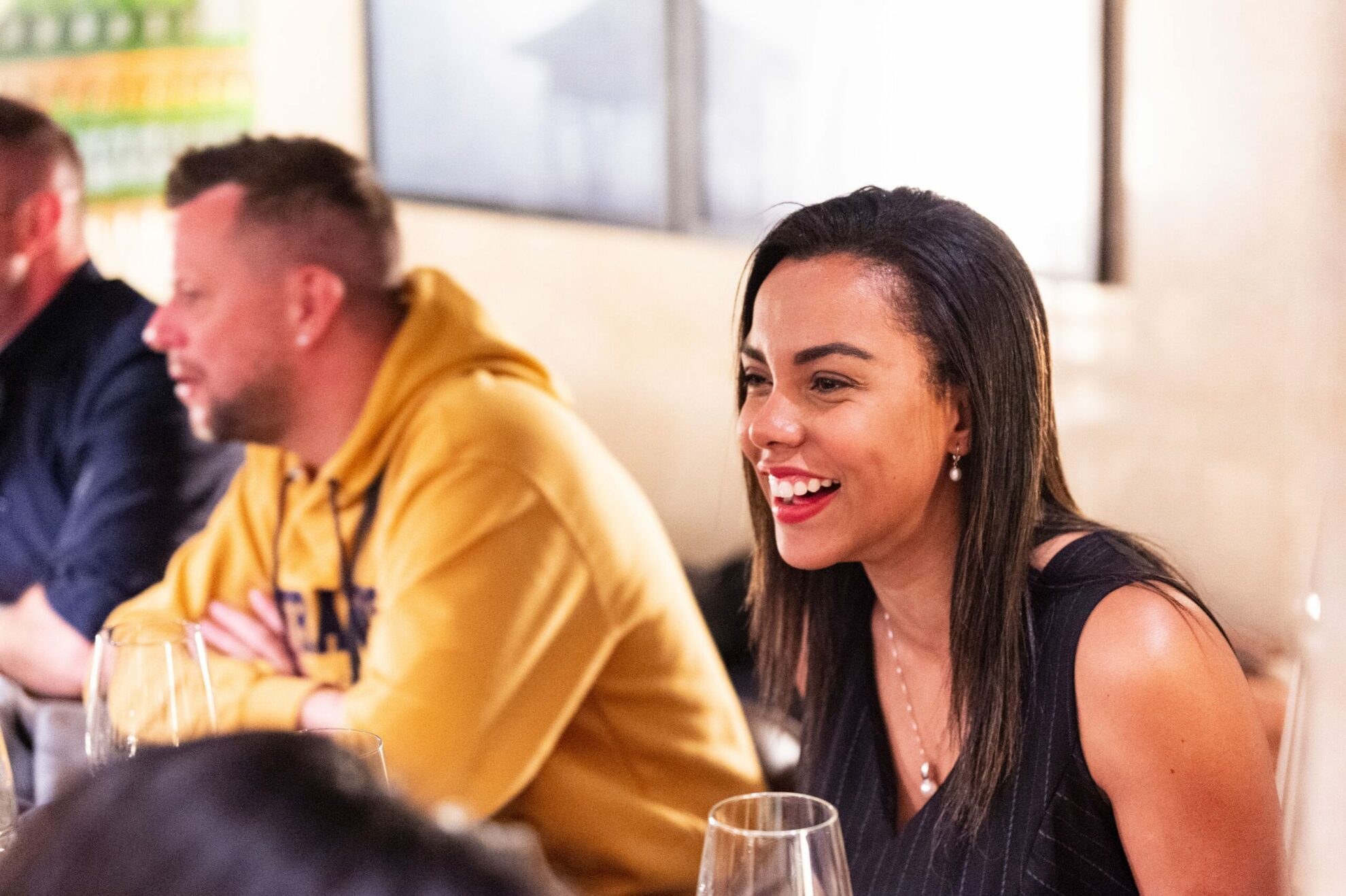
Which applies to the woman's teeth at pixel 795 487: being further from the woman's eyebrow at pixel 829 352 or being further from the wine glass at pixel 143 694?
the wine glass at pixel 143 694

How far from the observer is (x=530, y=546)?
6.19ft

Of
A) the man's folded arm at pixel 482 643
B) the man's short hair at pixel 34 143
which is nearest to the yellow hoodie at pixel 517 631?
the man's folded arm at pixel 482 643

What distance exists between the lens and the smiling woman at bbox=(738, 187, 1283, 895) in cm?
109

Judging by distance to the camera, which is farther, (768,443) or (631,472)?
(631,472)

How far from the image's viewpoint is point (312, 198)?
7.31 feet

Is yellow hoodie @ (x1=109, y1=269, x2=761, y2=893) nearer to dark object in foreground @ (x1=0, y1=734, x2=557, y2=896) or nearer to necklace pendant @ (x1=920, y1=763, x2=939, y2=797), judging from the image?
necklace pendant @ (x1=920, y1=763, x2=939, y2=797)

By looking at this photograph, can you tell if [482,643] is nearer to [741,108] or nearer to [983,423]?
[983,423]

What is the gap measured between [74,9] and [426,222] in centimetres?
84

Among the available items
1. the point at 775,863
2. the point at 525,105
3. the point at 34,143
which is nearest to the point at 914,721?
the point at 775,863

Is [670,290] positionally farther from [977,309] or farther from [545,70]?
[977,309]

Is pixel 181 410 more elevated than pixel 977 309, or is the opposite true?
pixel 977 309

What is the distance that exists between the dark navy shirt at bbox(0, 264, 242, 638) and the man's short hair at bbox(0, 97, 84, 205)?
274 millimetres

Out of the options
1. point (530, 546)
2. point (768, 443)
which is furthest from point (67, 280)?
point (768, 443)

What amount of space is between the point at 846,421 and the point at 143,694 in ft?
2.01
